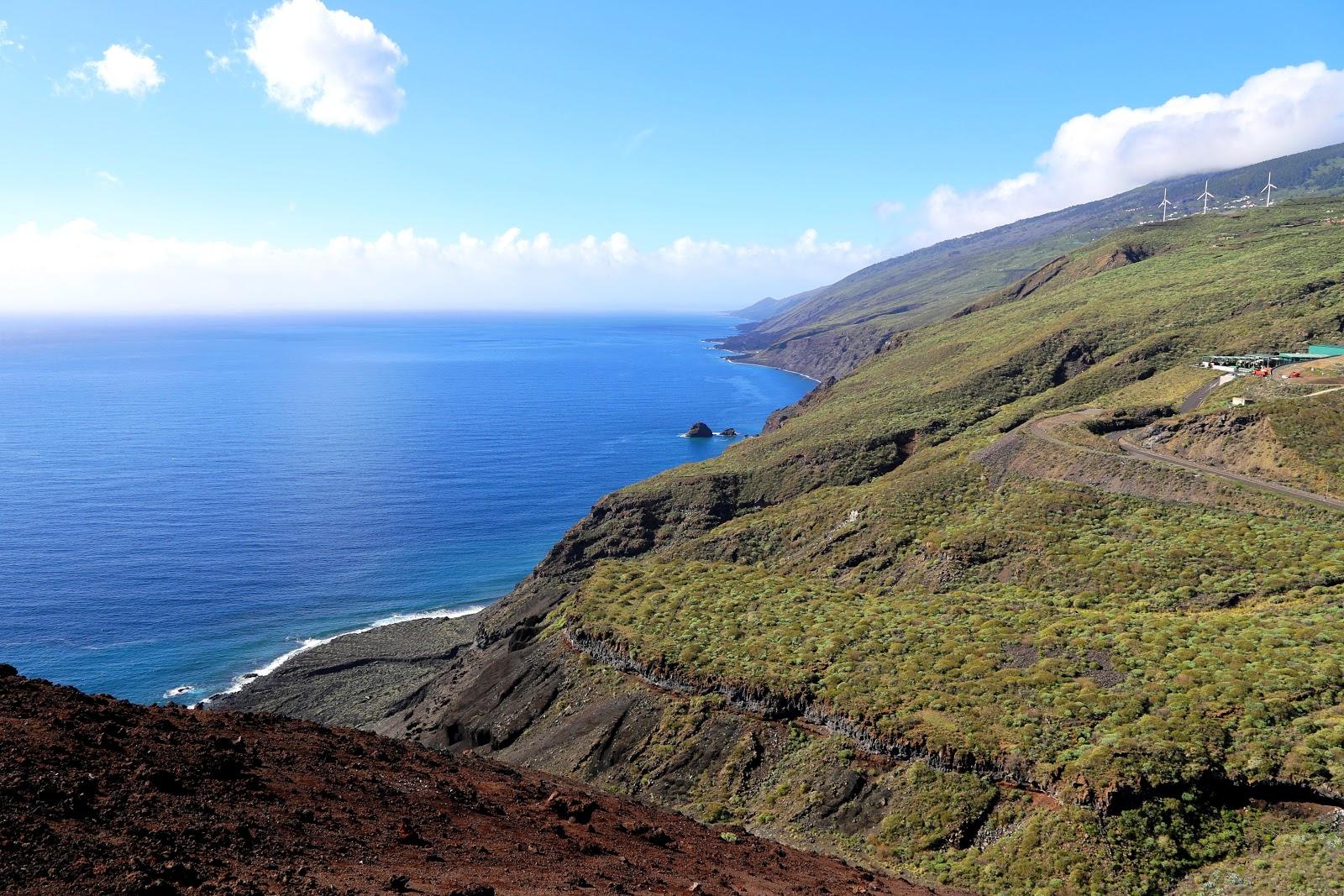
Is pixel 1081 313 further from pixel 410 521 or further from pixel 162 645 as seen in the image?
pixel 162 645

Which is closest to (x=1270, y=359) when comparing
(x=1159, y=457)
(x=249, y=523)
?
(x=1159, y=457)

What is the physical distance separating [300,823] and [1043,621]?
115 feet

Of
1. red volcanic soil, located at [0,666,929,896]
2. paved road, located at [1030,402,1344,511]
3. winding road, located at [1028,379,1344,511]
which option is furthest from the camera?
winding road, located at [1028,379,1344,511]

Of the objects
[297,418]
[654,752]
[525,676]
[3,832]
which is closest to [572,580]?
[525,676]

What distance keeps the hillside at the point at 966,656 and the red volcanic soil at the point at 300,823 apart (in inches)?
237

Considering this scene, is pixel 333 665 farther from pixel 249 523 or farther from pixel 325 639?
Answer: pixel 249 523

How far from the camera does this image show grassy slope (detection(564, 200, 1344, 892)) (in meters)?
26.8

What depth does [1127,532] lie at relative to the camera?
48969 millimetres

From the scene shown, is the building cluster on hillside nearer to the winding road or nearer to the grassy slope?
the winding road

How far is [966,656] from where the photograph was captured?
37250 mm

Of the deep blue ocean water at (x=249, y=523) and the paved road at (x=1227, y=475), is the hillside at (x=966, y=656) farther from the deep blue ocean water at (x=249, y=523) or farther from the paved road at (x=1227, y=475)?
the deep blue ocean water at (x=249, y=523)

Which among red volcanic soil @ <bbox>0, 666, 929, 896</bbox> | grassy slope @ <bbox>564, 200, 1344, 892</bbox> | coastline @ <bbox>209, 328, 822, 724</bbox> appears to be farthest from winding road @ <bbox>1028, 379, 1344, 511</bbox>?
coastline @ <bbox>209, 328, 822, 724</bbox>

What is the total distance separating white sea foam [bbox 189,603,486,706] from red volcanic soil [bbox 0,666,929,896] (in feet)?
134

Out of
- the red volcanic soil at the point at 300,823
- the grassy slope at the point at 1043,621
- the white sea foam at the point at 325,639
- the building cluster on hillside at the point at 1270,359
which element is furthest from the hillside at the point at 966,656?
the red volcanic soil at the point at 300,823
